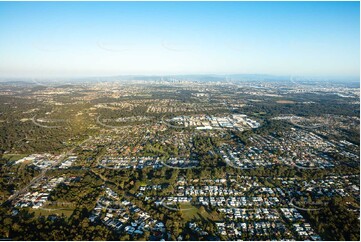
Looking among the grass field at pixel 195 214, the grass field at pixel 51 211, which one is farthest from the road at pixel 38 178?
the grass field at pixel 195 214

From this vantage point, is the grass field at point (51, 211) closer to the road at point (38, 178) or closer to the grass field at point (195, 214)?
the road at point (38, 178)

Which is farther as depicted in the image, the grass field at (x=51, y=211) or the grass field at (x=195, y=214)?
the grass field at (x=51, y=211)

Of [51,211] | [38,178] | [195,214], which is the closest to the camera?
[195,214]

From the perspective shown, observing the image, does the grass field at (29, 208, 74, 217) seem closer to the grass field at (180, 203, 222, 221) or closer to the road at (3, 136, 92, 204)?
the road at (3, 136, 92, 204)

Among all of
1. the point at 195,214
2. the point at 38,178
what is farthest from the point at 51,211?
the point at 195,214

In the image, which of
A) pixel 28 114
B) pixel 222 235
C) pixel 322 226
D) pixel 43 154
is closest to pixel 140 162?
pixel 43 154

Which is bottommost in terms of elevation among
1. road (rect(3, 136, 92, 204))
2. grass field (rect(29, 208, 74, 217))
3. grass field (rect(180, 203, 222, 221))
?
grass field (rect(180, 203, 222, 221))

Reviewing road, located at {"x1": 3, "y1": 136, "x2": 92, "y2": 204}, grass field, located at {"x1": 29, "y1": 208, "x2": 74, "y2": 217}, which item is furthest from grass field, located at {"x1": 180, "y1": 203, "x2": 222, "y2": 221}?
road, located at {"x1": 3, "y1": 136, "x2": 92, "y2": 204}

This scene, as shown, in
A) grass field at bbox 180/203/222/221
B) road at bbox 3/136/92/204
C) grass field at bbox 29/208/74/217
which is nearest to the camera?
grass field at bbox 180/203/222/221

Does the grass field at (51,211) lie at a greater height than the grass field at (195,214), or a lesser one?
greater

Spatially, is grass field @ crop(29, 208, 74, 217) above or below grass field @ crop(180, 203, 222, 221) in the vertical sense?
above

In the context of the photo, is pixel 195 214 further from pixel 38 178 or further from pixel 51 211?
pixel 38 178
